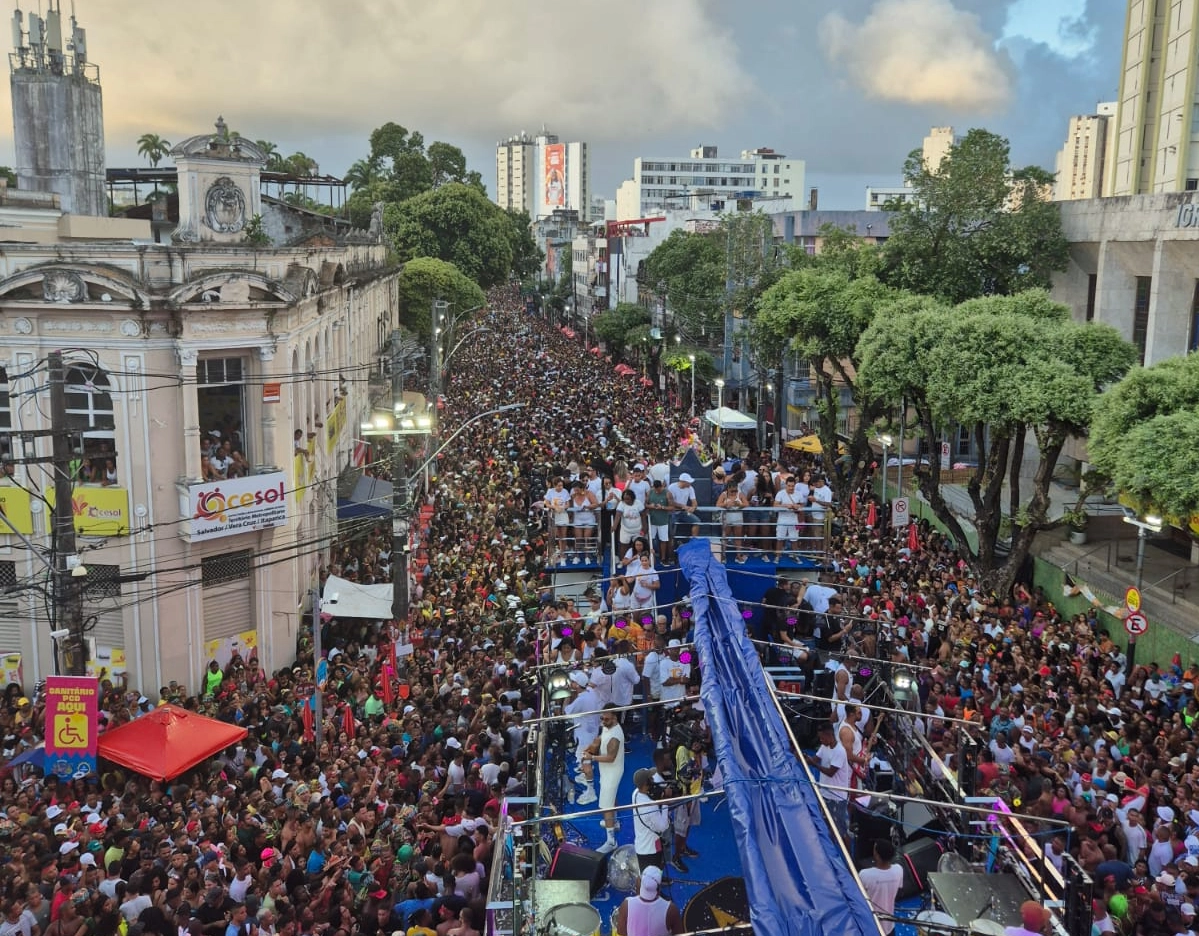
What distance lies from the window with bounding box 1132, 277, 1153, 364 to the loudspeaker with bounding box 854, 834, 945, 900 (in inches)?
973

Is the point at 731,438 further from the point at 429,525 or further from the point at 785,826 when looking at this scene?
the point at 785,826

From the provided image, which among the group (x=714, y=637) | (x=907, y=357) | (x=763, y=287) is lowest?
(x=714, y=637)

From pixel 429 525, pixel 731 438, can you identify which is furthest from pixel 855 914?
pixel 731 438

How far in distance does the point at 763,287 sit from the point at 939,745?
34535 millimetres

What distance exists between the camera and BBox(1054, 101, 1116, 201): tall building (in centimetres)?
12544

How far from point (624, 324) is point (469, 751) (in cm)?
5653

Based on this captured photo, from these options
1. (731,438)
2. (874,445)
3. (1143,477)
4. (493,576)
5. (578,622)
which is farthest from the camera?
(731,438)

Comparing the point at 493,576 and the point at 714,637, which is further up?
the point at 714,637

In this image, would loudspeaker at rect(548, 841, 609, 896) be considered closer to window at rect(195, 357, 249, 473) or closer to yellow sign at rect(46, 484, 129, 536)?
yellow sign at rect(46, 484, 129, 536)

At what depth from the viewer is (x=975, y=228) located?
33969mm

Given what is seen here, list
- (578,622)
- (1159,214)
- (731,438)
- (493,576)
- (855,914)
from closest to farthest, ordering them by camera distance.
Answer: (855,914) → (578,622) → (493,576) → (1159,214) → (731,438)

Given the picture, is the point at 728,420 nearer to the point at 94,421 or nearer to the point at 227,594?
the point at 227,594

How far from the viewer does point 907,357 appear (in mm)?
25031

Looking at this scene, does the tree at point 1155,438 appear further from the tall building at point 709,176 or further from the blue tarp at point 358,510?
the tall building at point 709,176
